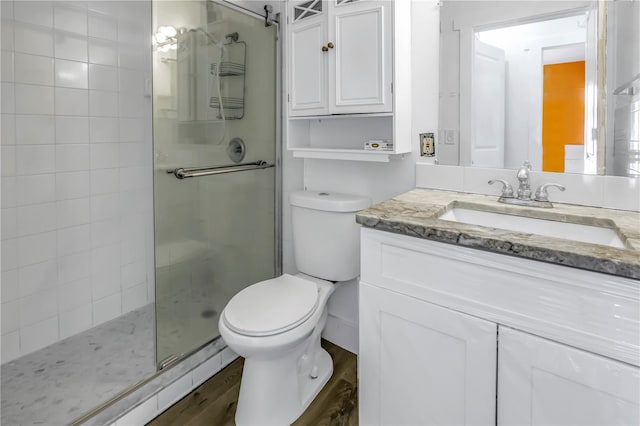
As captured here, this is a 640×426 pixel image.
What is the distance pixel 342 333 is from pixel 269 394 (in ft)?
2.16

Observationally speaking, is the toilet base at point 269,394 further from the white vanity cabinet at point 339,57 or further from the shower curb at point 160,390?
the white vanity cabinet at point 339,57

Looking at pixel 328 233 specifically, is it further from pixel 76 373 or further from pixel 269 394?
pixel 76 373

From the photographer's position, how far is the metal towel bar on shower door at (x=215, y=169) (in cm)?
162

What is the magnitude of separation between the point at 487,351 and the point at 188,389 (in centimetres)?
129

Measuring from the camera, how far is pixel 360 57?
4.94 ft

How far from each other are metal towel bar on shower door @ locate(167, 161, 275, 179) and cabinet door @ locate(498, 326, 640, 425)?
133cm

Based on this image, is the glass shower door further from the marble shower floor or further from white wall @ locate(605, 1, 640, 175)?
white wall @ locate(605, 1, 640, 175)

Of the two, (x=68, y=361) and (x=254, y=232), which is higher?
(x=254, y=232)

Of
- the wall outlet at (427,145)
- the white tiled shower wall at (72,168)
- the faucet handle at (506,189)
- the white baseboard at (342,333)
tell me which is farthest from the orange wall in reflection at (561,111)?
the white tiled shower wall at (72,168)

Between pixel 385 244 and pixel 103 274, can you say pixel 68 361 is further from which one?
pixel 385 244

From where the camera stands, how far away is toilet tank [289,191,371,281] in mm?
1652

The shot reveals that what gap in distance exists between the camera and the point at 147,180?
223 cm

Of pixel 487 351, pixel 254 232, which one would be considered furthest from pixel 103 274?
pixel 487 351

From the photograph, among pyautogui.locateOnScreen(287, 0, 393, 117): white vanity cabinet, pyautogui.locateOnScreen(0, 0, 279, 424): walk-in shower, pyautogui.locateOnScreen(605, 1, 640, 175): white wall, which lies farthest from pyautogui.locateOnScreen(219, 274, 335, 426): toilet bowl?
pyautogui.locateOnScreen(605, 1, 640, 175): white wall
